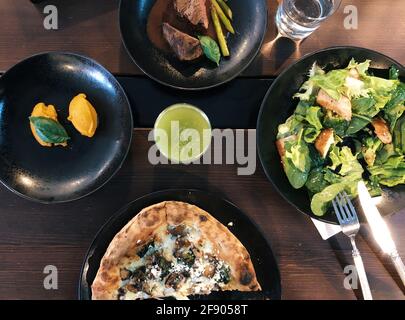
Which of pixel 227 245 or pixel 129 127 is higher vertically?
pixel 129 127

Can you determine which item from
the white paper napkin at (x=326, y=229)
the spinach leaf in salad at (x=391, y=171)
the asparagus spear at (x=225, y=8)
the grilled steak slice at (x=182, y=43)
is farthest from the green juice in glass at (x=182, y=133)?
the spinach leaf in salad at (x=391, y=171)

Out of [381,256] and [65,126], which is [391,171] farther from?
[65,126]

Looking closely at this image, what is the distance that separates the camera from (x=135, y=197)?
1.78m

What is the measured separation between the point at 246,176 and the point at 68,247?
80 cm

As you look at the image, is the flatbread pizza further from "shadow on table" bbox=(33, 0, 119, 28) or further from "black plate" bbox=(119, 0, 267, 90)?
"shadow on table" bbox=(33, 0, 119, 28)

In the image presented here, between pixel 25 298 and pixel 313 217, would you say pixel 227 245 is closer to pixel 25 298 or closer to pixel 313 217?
pixel 313 217

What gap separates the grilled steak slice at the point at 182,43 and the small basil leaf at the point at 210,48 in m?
0.02

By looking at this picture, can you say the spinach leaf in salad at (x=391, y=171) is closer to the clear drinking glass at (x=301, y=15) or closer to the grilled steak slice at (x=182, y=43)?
the clear drinking glass at (x=301, y=15)

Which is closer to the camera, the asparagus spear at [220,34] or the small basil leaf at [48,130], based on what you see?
the small basil leaf at [48,130]

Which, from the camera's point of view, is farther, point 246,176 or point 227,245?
point 246,176

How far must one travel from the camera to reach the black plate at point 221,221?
1.67 m

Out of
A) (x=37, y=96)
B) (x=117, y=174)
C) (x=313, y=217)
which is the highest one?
(x=37, y=96)
